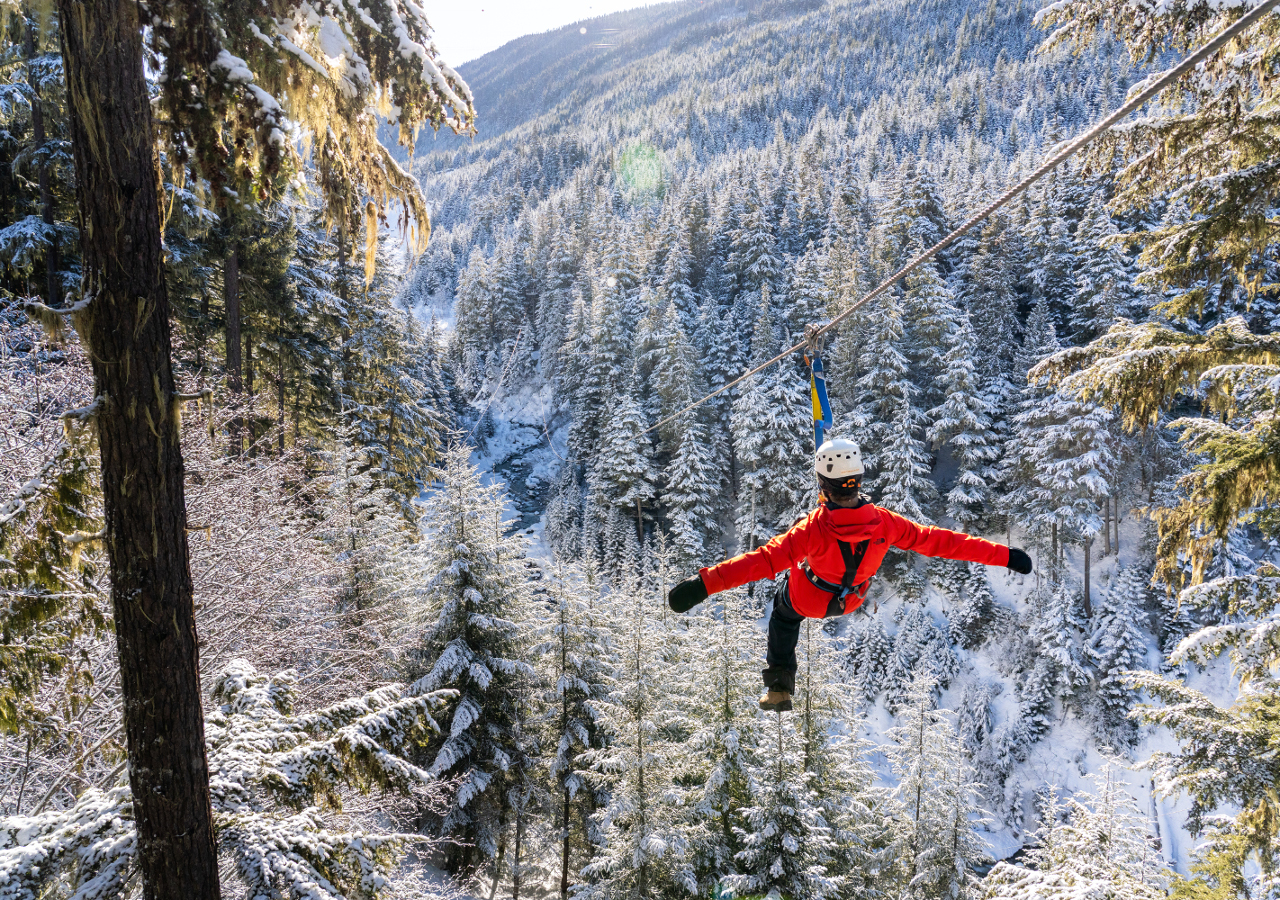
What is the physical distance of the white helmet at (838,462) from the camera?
4.46 meters

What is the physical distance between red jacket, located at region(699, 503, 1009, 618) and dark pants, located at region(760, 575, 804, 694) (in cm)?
22

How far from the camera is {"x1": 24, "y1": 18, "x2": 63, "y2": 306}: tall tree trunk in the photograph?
37.7 feet

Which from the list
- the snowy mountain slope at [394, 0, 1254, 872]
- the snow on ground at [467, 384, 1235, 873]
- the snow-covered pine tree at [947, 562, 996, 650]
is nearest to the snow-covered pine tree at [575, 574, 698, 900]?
the snow on ground at [467, 384, 1235, 873]

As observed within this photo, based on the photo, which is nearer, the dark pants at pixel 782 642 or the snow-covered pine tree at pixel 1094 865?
the dark pants at pixel 782 642

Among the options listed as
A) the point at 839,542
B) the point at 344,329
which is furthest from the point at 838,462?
the point at 344,329

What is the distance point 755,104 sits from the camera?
132 m

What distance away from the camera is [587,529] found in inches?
1533

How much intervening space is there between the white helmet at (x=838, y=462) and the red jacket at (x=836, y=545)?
0.26 metres

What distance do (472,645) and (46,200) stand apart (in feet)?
39.9

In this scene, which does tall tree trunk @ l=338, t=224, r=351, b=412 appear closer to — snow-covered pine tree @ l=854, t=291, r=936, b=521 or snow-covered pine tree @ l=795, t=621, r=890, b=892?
snow-covered pine tree @ l=795, t=621, r=890, b=892

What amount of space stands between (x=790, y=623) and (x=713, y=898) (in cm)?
1016

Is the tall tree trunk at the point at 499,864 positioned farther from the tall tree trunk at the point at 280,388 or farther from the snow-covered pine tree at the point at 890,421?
the snow-covered pine tree at the point at 890,421

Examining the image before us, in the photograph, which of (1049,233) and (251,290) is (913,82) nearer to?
(1049,233)

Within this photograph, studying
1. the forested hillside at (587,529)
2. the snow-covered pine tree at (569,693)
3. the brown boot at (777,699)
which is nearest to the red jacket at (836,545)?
the brown boot at (777,699)
